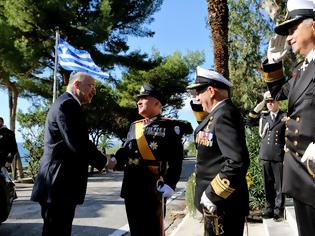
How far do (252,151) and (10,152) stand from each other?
5.38 m

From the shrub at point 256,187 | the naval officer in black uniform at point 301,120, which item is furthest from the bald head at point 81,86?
the shrub at point 256,187

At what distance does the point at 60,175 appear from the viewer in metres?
3.89

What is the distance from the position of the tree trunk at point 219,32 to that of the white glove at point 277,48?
6296 millimetres

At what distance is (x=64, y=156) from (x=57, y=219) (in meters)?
0.55

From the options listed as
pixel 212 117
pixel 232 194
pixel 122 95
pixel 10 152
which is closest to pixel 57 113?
pixel 212 117

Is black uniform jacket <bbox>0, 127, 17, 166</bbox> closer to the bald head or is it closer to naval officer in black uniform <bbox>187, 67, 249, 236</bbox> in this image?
the bald head

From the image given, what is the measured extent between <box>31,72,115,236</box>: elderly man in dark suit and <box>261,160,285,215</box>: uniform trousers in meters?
3.64

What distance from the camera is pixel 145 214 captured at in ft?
14.1

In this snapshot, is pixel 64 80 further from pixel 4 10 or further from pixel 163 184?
pixel 163 184

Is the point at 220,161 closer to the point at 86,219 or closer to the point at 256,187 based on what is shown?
the point at 256,187

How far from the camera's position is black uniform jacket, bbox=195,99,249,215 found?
2990 mm

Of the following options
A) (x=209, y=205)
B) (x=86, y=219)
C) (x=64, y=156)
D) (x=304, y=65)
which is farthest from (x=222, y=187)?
(x=86, y=219)

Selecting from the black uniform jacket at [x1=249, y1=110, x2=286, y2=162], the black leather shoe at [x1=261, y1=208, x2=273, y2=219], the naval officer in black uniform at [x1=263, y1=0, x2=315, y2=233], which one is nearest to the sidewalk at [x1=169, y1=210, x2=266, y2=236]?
the black leather shoe at [x1=261, y1=208, x2=273, y2=219]

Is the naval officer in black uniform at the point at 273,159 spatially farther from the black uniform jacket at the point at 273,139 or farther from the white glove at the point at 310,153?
the white glove at the point at 310,153
